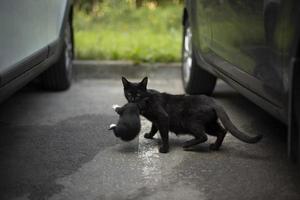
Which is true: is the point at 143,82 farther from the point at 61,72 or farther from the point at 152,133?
the point at 61,72

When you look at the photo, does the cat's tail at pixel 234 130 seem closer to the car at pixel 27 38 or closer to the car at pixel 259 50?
the car at pixel 259 50

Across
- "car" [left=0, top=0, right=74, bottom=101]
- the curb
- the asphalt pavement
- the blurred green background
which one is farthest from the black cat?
the blurred green background

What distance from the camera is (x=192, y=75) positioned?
5852 millimetres

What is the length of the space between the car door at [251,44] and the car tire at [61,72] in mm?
2122

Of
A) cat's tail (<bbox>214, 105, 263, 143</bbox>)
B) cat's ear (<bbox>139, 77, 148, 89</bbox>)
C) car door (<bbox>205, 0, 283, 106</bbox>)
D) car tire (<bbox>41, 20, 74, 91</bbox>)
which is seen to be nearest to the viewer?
car door (<bbox>205, 0, 283, 106</bbox>)

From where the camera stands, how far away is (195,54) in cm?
559

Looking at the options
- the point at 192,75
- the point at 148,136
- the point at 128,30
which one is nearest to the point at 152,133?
the point at 148,136

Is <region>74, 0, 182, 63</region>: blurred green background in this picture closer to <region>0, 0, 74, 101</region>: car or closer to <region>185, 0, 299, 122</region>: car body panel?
<region>0, 0, 74, 101</region>: car

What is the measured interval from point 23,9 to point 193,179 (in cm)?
159

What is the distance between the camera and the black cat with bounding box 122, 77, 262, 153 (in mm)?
4035

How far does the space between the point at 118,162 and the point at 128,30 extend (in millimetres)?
5681

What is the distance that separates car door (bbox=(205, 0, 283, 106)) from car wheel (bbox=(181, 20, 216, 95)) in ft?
4.24

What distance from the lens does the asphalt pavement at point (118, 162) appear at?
333 centimetres

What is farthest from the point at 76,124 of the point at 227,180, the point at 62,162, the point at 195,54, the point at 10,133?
the point at 227,180
